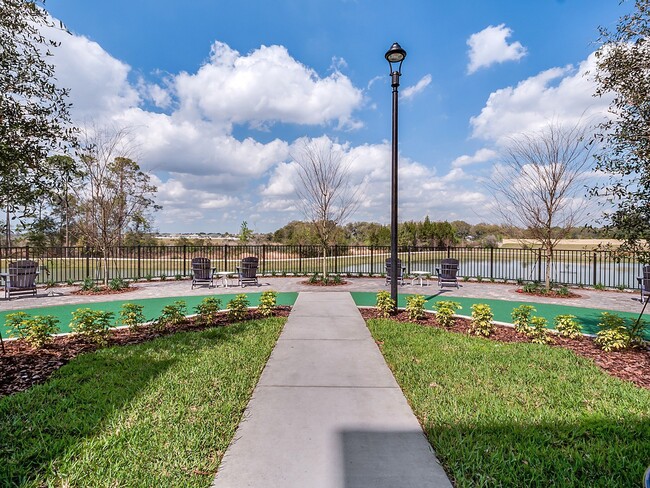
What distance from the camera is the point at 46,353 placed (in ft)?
14.9

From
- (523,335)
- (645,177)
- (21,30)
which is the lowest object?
(523,335)

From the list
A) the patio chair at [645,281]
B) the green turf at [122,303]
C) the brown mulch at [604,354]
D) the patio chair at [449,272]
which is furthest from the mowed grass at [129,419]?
the patio chair at [645,281]

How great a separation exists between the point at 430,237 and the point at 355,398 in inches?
1704

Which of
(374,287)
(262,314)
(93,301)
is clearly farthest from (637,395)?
(93,301)

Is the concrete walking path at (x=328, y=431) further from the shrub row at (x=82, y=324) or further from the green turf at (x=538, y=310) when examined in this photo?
the green turf at (x=538, y=310)

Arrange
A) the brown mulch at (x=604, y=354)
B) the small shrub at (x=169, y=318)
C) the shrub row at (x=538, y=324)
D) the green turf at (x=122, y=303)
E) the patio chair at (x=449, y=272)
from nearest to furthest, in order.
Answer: the brown mulch at (x=604, y=354) → the shrub row at (x=538, y=324) → the small shrub at (x=169, y=318) → the green turf at (x=122, y=303) → the patio chair at (x=449, y=272)

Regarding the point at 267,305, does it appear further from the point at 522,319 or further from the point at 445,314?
the point at 522,319

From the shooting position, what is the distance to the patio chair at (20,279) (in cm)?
874

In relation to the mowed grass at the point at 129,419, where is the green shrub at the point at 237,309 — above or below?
above

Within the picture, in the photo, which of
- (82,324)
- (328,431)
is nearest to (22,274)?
(82,324)

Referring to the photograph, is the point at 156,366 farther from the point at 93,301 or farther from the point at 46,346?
the point at 93,301

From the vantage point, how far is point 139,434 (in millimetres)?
2590

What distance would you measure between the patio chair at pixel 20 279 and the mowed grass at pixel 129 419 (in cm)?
667

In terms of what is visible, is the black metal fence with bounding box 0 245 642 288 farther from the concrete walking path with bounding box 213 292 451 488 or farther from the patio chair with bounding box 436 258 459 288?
the concrete walking path with bounding box 213 292 451 488
